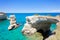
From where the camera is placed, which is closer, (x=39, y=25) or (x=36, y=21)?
(x=36, y=21)

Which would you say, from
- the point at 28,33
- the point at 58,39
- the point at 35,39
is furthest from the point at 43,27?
the point at 58,39

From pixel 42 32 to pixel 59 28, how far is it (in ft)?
34.4

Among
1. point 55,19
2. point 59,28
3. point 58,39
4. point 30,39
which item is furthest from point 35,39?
point 58,39

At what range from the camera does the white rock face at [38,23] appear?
69.8 feet

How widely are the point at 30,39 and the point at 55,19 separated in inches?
204

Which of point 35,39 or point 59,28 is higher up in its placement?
point 59,28

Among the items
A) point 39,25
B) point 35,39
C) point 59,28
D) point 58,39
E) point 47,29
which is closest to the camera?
point 58,39

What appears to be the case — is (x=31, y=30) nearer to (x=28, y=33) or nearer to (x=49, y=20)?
(x=28, y=33)

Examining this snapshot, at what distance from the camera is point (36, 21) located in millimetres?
22000

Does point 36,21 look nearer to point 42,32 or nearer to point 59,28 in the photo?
point 42,32

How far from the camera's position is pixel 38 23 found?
22859mm

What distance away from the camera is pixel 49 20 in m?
21.4

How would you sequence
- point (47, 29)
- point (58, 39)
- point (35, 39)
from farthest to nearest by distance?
1. point (47, 29)
2. point (35, 39)
3. point (58, 39)

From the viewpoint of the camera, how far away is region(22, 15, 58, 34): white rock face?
21.3 metres
